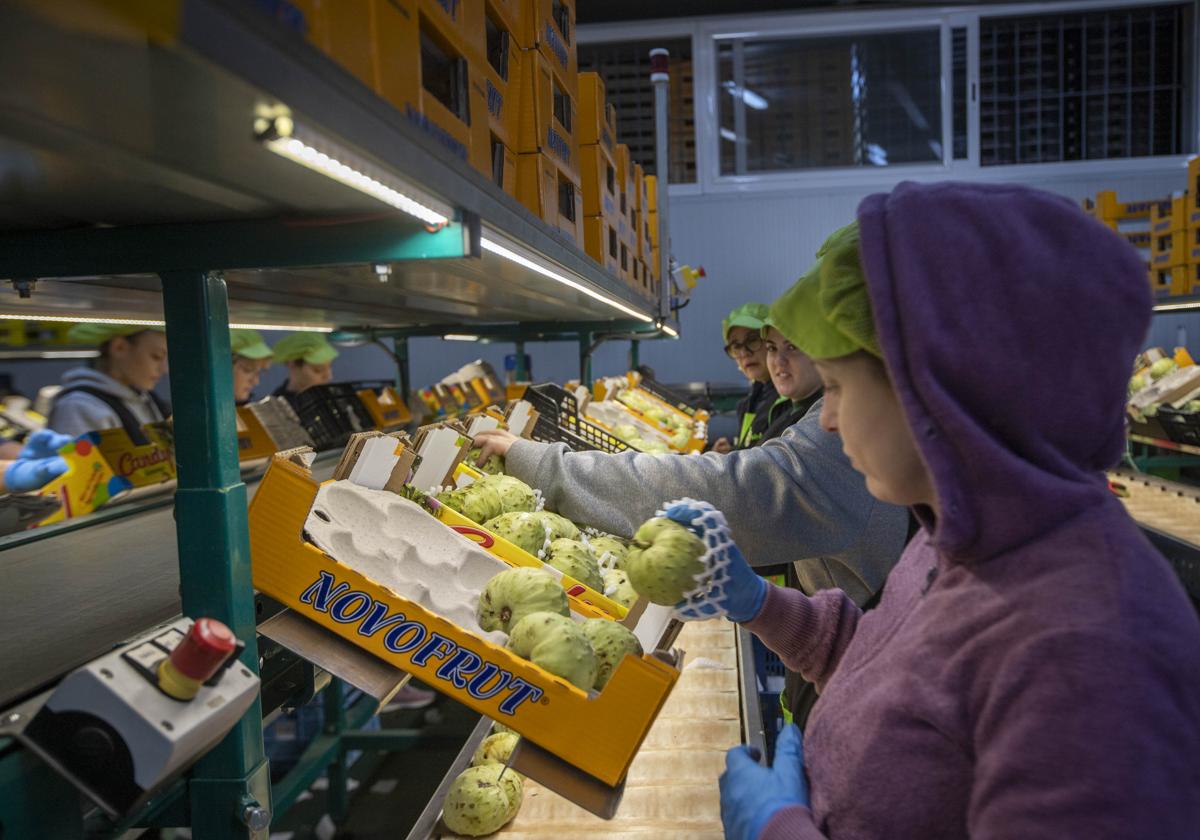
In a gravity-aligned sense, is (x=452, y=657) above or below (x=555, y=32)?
below

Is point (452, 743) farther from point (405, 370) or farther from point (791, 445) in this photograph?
point (791, 445)

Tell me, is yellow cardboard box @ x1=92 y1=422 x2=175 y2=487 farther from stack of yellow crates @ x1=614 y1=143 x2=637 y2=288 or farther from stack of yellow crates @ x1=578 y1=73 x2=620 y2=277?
stack of yellow crates @ x1=614 y1=143 x2=637 y2=288

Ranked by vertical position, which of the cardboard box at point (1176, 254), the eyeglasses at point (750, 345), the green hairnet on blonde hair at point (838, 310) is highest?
the cardboard box at point (1176, 254)

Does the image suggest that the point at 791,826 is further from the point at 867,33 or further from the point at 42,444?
the point at 867,33

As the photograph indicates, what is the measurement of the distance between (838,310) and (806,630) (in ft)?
2.58

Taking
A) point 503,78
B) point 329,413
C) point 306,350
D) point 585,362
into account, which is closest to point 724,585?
point 503,78

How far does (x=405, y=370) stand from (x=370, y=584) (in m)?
4.75

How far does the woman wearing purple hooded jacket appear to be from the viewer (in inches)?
29.9

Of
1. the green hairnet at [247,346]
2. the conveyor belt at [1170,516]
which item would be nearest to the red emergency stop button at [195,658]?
the green hairnet at [247,346]

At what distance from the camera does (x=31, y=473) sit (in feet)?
8.11

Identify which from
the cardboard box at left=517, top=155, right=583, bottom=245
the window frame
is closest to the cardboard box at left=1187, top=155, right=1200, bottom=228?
the window frame

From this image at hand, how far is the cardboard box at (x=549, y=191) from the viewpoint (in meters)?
2.04

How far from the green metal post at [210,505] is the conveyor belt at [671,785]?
23.2 inches

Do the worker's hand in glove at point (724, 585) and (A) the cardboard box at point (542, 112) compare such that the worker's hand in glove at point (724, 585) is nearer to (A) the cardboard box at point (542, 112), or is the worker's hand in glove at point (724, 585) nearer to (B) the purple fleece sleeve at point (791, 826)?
(B) the purple fleece sleeve at point (791, 826)
